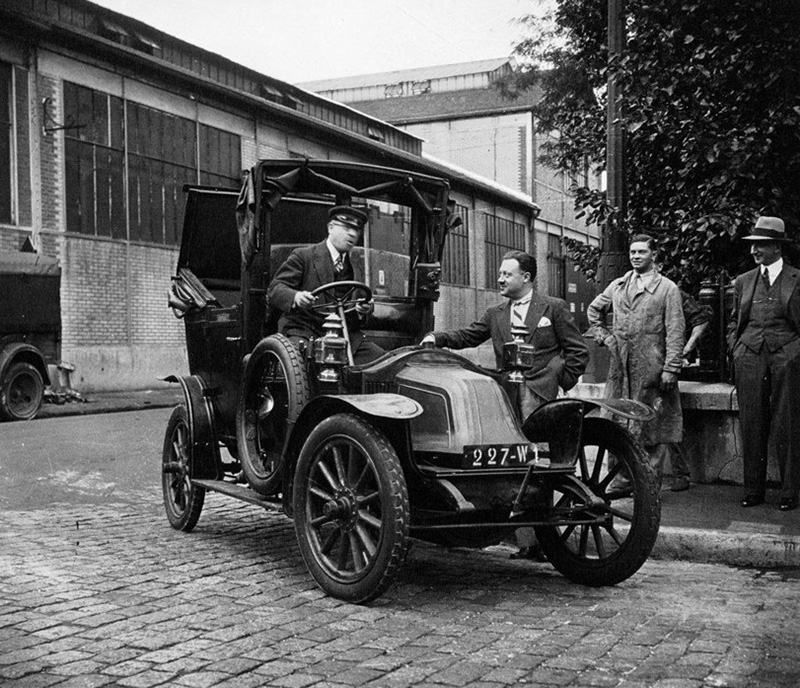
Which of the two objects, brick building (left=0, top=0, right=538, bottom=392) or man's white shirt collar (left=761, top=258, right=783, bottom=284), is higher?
brick building (left=0, top=0, right=538, bottom=392)

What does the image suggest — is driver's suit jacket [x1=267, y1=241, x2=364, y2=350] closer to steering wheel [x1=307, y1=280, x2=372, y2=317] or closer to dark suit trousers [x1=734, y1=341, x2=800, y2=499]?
steering wheel [x1=307, y1=280, x2=372, y2=317]

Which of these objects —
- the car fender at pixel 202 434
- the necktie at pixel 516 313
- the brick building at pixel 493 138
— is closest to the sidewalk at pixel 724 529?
the necktie at pixel 516 313

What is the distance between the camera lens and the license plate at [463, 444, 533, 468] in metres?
4.94

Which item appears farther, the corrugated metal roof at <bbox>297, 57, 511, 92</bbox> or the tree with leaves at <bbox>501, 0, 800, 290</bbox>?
the corrugated metal roof at <bbox>297, 57, 511, 92</bbox>

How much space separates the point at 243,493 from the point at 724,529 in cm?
298

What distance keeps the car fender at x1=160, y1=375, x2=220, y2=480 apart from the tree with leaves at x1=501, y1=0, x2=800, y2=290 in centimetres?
376

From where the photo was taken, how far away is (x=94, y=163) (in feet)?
67.4

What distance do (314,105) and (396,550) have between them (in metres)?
29.2

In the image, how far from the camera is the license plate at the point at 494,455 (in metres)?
4.94

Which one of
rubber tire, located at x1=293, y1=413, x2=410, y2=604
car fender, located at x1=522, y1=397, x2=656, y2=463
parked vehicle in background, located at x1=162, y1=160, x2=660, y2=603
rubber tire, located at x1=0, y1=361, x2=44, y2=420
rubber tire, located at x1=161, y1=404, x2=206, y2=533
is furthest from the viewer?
rubber tire, located at x1=0, y1=361, x2=44, y2=420

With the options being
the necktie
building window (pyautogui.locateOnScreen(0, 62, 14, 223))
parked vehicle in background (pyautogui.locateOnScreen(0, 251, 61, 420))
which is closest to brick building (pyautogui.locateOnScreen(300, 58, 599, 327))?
building window (pyautogui.locateOnScreen(0, 62, 14, 223))

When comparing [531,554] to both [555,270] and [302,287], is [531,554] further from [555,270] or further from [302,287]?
[555,270]

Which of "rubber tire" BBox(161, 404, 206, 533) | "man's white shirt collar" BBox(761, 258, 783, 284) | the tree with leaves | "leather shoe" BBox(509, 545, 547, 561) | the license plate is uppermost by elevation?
the tree with leaves

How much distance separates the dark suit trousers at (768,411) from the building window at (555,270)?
37.9 meters
